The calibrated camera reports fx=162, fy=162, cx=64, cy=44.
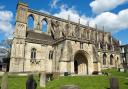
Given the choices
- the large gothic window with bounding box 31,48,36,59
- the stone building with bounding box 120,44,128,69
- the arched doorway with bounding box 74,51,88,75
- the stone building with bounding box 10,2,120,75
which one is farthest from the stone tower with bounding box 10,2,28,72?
the stone building with bounding box 120,44,128,69

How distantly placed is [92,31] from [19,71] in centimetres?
3135

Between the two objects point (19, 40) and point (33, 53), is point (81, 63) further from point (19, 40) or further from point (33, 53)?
point (19, 40)

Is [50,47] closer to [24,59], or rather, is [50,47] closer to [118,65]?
[24,59]

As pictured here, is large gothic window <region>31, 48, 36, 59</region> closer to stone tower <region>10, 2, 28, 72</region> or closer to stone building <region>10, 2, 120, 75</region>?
stone building <region>10, 2, 120, 75</region>

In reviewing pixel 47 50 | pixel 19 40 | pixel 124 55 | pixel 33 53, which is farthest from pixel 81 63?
pixel 124 55

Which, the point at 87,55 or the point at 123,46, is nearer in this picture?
the point at 87,55

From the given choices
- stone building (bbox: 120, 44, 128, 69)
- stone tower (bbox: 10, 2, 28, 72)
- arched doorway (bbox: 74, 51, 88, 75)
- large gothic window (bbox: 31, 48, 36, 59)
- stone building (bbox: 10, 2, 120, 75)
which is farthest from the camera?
stone building (bbox: 120, 44, 128, 69)

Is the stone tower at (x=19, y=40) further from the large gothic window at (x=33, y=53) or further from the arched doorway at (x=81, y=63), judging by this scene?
the arched doorway at (x=81, y=63)

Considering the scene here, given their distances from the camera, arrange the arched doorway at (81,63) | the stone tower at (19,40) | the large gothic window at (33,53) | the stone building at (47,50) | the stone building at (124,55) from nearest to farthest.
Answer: the stone building at (47,50), the stone tower at (19,40), the arched doorway at (81,63), the large gothic window at (33,53), the stone building at (124,55)

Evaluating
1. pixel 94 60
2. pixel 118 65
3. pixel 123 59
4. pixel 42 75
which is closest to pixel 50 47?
pixel 94 60

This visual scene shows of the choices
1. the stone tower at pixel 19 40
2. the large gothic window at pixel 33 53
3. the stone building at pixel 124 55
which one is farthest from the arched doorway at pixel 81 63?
the stone building at pixel 124 55

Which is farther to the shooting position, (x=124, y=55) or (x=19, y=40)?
(x=124, y=55)

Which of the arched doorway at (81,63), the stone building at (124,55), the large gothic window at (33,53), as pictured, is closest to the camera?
the arched doorway at (81,63)

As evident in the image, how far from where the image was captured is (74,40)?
1303 inches
